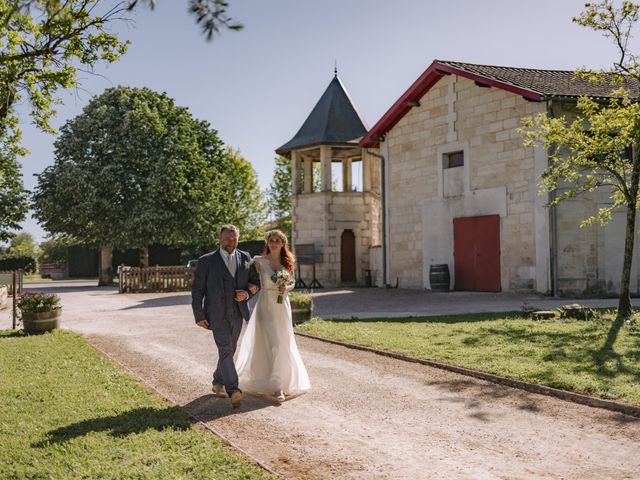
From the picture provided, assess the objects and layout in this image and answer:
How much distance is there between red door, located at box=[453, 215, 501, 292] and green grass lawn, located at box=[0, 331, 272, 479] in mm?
15148

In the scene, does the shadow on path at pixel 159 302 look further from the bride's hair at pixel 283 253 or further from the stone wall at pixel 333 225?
the bride's hair at pixel 283 253

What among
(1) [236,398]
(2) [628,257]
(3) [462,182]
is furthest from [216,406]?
(3) [462,182]

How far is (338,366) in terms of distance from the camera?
903cm

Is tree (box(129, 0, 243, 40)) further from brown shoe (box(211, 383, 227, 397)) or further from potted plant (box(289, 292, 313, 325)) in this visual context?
potted plant (box(289, 292, 313, 325))

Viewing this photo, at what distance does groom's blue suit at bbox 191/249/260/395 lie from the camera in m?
6.86

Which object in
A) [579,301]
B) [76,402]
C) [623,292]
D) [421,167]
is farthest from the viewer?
[421,167]

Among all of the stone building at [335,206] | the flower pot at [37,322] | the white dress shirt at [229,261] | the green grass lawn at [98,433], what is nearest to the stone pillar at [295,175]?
the stone building at [335,206]

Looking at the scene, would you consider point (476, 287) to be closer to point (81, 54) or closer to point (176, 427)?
point (81, 54)

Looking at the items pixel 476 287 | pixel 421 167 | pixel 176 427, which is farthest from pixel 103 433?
pixel 421 167

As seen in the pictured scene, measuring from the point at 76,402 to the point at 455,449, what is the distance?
4.06m

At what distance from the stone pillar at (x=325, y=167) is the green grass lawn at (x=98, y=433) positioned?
2059cm

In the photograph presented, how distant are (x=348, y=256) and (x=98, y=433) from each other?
77.8 ft

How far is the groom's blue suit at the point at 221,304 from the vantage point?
6.86 m

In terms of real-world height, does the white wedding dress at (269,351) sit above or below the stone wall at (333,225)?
below
